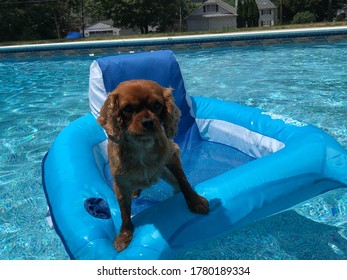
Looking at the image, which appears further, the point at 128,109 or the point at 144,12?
the point at 144,12

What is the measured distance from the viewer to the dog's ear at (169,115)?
8.25 ft

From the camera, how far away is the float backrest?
4.51 metres

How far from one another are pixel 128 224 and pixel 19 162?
3213mm

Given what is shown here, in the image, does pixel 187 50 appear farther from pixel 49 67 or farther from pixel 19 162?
pixel 19 162

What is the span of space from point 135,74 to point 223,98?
380cm

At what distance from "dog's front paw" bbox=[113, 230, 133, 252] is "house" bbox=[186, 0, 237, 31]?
43.1 metres

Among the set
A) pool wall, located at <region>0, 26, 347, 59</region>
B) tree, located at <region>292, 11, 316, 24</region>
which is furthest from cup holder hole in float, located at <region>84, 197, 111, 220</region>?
tree, located at <region>292, 11, 316, 24</region>

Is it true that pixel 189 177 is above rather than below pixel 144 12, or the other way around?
below

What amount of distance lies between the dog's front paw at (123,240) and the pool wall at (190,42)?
1412 cm

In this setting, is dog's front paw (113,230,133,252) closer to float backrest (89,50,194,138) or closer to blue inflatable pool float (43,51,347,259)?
blue inflatable pool float (43,51,347,259)

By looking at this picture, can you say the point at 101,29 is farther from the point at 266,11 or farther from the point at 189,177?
the point at 189,177

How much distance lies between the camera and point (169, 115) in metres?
2.53

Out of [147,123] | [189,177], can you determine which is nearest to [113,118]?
[147,123]

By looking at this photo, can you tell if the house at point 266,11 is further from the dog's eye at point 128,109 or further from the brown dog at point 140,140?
the dog's eye at point 128,109
